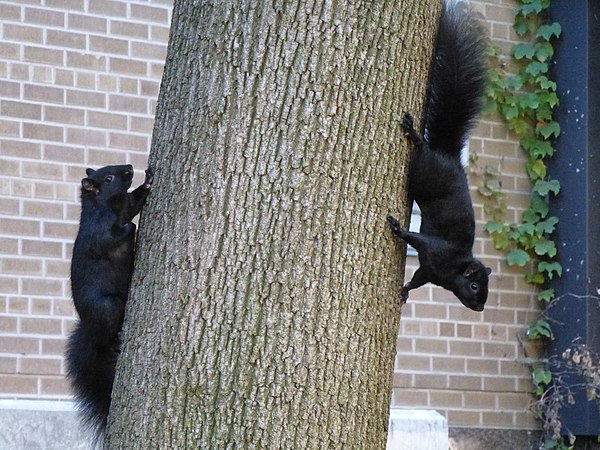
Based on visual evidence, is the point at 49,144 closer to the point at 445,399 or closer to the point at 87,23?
the point at 87,23

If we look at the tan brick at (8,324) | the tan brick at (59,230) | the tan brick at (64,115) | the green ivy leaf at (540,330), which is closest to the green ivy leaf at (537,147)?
the green ivy leaf at (540,330)

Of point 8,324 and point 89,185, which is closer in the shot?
point 89,185

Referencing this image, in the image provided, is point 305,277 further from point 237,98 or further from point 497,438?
point 497,438

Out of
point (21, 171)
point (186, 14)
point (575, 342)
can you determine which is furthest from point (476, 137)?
point (186, 14)

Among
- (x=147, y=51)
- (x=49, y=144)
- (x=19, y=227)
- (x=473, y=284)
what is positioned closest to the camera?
(x=473, y=284)

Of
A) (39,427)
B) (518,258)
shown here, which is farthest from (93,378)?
(518,258)

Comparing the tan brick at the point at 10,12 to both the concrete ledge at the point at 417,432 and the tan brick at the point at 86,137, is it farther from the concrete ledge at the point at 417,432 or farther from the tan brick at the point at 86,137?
the concrete ledge at the point at 417,432

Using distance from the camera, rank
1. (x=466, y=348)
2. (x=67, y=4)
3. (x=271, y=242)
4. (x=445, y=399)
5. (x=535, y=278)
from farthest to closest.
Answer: (x=535, y=278)
(x=466, y=348)
(x=445, y=399)
(x=67, y=4)
(x=271, y=242)

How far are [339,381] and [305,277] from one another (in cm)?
28

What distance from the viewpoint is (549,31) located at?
7344mm

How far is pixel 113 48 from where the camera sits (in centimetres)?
634

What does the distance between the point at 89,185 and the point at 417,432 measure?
123 inches

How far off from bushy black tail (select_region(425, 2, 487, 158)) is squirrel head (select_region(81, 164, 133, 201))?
1171 mm

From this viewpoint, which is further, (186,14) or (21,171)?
(21,171)
